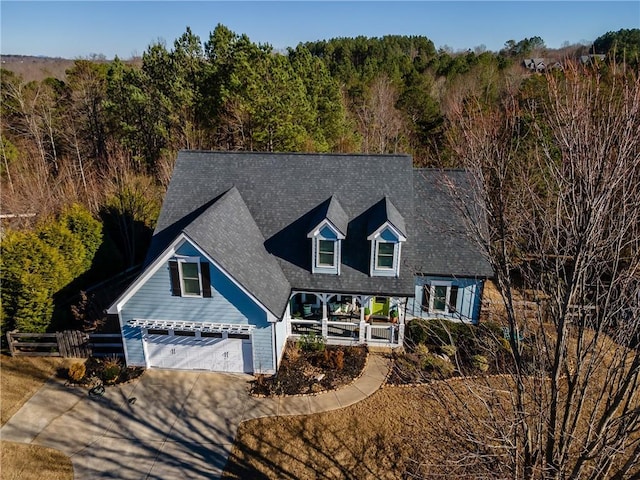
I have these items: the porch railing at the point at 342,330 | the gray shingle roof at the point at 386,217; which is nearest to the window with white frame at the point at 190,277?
the porch railing at the point at 342,330

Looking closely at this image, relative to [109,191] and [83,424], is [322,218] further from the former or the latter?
[109,191]

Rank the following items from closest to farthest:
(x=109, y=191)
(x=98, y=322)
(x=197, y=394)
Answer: (x=197, y=394)
(x=98, y=322)
(x=109, y=191)

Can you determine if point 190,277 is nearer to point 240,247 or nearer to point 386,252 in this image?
point 240,247

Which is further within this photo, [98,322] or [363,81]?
[363,81]

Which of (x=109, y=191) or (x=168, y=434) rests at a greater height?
(x=109, y=191)

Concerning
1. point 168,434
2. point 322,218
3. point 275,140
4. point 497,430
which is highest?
point 275,140

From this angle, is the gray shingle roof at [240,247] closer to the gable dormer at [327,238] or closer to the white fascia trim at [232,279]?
the white fascia trim at [232,279]

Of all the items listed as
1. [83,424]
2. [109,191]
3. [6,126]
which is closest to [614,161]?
[83,424]

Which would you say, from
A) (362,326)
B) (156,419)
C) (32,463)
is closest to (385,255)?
(362,326)
